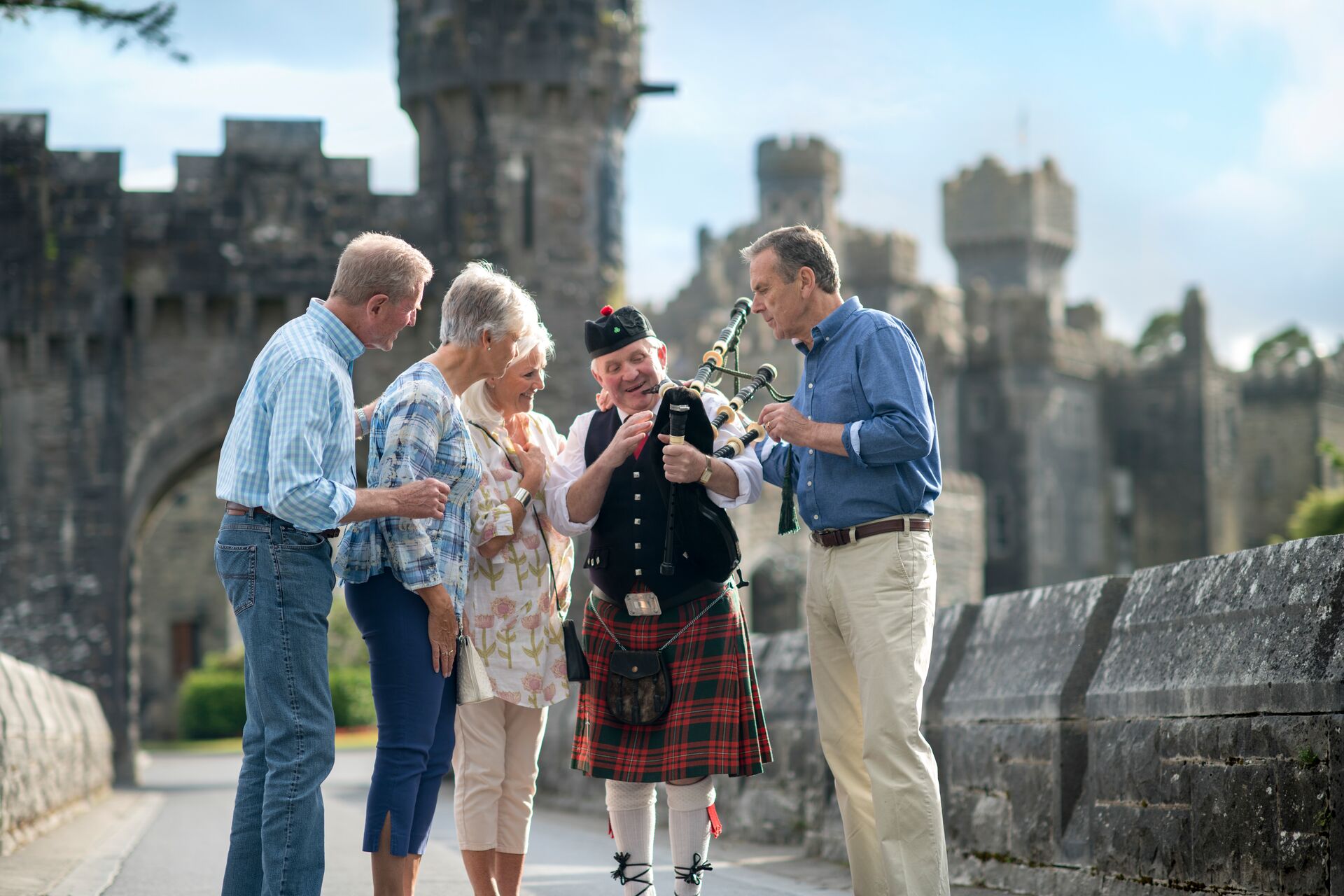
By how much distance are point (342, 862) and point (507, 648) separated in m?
3.08

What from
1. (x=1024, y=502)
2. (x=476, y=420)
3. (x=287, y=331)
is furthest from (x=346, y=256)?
(x=1024, y=502)

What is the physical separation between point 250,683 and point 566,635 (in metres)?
1.06

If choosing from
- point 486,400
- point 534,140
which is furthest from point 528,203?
point 486,400

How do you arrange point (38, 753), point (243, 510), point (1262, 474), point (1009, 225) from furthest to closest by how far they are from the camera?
point (1009, 225) < point (1262, 474) < point (38, 753) < point (243, 510)

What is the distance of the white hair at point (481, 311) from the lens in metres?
5.01

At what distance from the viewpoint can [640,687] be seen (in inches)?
196

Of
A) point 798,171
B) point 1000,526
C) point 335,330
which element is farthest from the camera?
point 798,171

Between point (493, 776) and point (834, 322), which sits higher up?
point (834, 322)

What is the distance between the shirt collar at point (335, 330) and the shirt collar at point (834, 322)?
127 cm

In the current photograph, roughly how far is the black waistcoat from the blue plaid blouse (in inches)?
16.6

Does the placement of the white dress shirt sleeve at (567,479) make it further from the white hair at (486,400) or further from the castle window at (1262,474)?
the castle window at (1262,474)

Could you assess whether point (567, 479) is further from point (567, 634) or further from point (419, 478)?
point (419, 478)

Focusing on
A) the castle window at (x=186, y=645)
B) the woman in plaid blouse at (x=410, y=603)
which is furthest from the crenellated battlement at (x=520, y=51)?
the castle window at (x=186, y=645)

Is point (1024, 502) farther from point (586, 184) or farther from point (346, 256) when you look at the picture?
point (346, 256)
